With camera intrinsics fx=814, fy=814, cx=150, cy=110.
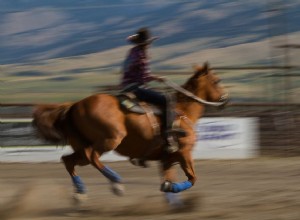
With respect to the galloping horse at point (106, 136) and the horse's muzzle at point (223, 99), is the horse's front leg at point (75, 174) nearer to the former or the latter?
the galloping horse at point (106, 136)

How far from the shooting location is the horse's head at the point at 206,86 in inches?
397

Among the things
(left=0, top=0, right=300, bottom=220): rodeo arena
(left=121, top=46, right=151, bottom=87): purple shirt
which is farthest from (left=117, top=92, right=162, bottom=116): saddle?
(left=121, top=46, right=151, bottom=87): purple shirt

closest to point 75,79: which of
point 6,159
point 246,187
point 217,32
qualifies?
point 6,159

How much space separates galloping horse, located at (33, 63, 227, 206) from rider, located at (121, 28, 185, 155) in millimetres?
111

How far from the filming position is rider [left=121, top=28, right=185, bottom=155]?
9383mm

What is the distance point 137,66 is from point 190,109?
0.94 metres

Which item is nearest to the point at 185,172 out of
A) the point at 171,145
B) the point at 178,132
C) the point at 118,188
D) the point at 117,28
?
the point at 171,145

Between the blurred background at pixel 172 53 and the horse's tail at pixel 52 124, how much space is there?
18.6ft

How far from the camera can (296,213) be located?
8344mm

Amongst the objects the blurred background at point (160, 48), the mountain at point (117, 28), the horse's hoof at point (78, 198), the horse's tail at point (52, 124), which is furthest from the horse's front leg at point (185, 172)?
the mountain at point (117, 28)

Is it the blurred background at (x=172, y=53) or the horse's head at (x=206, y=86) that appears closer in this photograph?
the horse's head at (x=206, y=86)

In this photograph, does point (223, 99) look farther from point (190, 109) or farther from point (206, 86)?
point (190, 109)

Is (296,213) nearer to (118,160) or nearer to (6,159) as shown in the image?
(118,160)

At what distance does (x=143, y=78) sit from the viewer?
9430 mm
